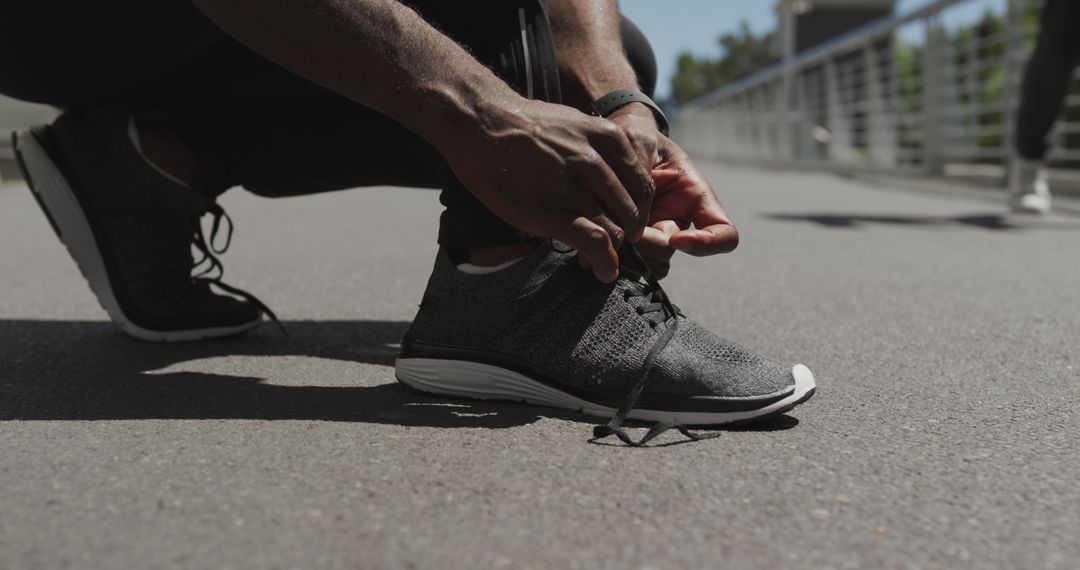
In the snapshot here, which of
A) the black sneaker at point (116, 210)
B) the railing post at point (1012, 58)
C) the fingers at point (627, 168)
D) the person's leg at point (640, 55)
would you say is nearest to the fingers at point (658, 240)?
the fingers at point (627, 168)

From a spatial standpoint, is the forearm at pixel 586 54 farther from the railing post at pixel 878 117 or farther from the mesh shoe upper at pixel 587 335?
the railing post at pixel 878 117

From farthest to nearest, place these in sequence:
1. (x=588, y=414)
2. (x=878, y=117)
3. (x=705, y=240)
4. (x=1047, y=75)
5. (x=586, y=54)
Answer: (x=878, y=117) < (x=1047, y=75) < (x=586, y=54) < (x=588, y=414) < (x=705, y=240)

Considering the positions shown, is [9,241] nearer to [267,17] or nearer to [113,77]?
[113,77]

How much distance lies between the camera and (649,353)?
1.46 m

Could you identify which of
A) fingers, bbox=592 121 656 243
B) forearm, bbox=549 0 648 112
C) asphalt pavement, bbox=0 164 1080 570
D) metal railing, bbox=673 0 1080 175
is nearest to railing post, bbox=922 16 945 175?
metal railing, bbox=673 0 1080 175

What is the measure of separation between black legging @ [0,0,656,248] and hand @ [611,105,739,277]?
0.16 metres

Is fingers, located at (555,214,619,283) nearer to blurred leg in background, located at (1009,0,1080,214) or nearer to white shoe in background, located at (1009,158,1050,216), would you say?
blurred leg in background, located at (1009,0,1080,214)

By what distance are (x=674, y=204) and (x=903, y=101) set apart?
965cm

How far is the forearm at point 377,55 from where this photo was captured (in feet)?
4.21

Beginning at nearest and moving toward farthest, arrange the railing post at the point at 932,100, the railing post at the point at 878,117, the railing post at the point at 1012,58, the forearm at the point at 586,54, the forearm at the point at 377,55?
the forearm at the point at 377,55 → the forearm at the point at 586,54 → the railing post at the point at 1012,58 → the railing post at the point at 932,100 → the railing post at the point at 878,117

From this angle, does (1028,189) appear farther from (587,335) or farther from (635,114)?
(587,335)

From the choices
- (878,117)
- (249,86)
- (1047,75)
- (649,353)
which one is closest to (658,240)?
(649,353)

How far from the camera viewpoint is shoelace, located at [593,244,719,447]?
1.34m

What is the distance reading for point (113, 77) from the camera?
1.85 meters
